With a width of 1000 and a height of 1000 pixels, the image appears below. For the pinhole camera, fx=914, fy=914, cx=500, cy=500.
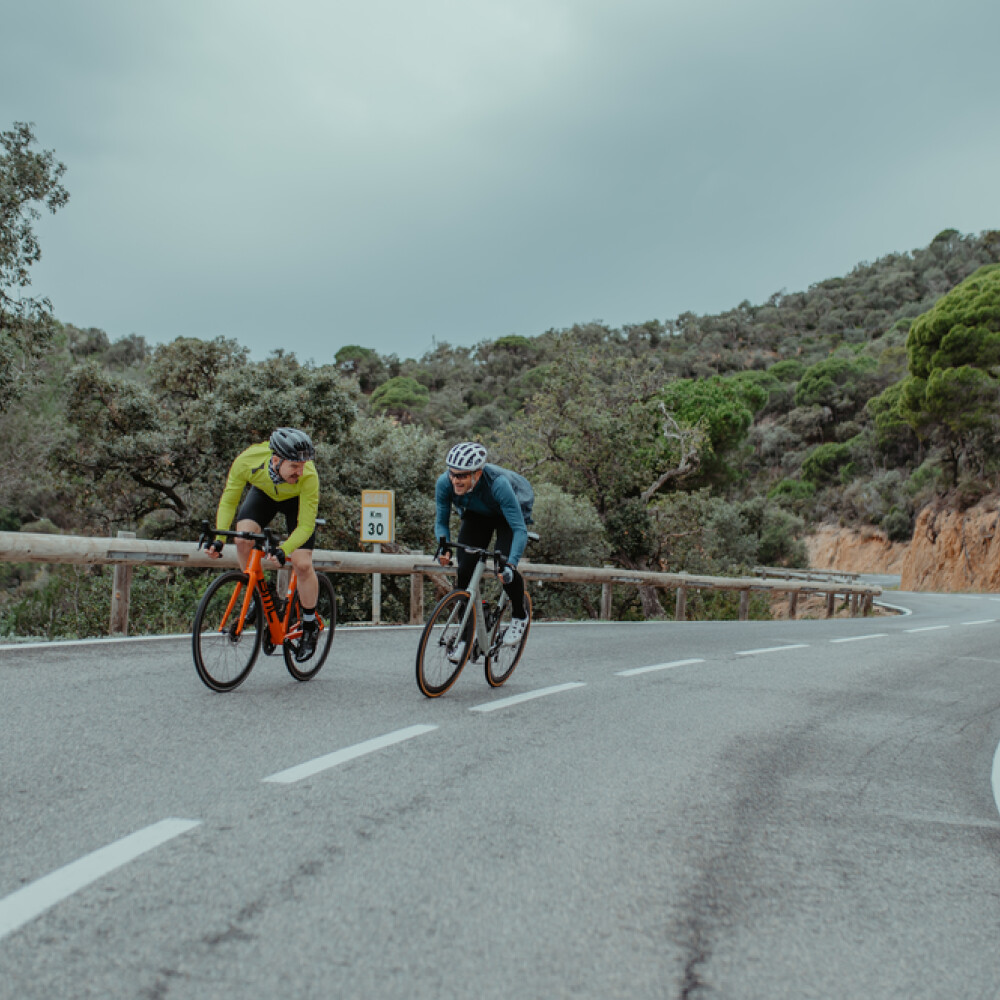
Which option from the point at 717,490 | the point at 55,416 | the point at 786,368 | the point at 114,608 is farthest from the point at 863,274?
the point at 114,608

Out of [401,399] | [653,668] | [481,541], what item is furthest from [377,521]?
[401,399]

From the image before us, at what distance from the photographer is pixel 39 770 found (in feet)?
13.3

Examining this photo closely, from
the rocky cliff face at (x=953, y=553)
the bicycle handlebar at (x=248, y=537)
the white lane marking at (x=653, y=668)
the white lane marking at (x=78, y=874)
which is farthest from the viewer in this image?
the rocky cliff face at (x=953, y=553)

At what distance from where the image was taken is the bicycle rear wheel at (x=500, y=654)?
695 centimetres

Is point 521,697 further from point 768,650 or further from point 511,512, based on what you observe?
point 768,650

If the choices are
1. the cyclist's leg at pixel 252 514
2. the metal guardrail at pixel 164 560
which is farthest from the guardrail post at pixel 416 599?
the cyclist's leg at pixel 252 514

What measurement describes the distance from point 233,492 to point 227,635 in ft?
3.25

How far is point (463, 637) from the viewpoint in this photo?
658 cm

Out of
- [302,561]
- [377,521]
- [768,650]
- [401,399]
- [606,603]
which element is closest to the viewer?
[302,561]

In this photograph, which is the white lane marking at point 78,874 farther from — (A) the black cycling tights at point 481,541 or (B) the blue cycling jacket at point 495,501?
(A) the black cycling tights at point 481,541

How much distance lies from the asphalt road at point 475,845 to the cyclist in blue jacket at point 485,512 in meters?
0.91

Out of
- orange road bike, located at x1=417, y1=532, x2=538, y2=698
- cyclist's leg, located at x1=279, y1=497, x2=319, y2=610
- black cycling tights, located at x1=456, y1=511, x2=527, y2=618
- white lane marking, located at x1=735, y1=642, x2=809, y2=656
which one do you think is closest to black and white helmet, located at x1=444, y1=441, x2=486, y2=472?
orange road bike, located at x1=417, y1=532, x2=538, y2=698

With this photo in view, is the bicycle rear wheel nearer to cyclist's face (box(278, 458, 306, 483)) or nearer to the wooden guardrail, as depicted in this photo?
cyclist's face (box(278, 458, 306, 483))

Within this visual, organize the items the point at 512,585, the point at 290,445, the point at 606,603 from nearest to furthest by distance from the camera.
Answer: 1. the point at 290,445
2. the point at 512,585
3. the point at 606,603
